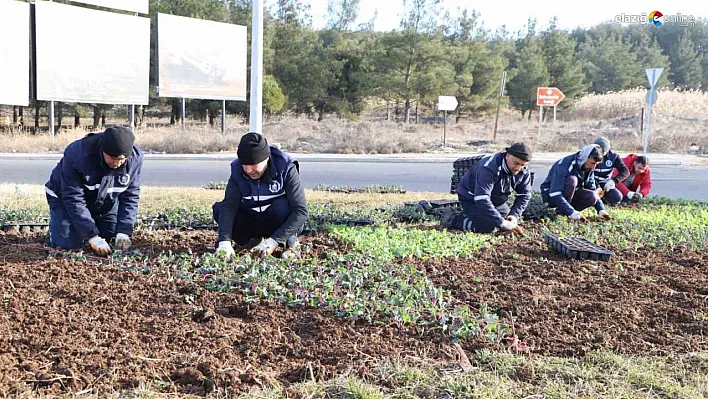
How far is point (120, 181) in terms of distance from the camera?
525 cm

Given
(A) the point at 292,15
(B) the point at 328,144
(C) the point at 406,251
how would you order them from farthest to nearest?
(A) the point at 292,15 < (B) the point at 328,144 < (C) the point at 406,251

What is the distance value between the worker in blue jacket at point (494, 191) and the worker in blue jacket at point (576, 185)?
0.83 metres

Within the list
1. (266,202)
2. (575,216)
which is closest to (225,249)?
(266,202)

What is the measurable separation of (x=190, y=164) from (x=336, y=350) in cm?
1570

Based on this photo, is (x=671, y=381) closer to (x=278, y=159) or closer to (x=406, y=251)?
(x=406, y=251)

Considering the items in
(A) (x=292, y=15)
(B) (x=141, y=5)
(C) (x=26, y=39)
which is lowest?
(C) (x=26, y=39)

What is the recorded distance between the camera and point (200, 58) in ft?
80.7

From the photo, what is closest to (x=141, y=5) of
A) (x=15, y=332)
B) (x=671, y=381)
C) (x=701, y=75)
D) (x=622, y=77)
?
(x=15, y=332)

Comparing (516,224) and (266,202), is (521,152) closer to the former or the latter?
(516,224)

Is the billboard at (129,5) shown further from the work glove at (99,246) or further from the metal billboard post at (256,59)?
the work glove at (99,246)

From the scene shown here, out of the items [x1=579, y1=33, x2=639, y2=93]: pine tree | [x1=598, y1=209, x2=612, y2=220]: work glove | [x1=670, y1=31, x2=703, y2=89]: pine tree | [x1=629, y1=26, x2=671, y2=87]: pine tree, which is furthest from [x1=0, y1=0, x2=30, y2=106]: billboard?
[x1=670, y1=31, x2=703, y2=89]: pine tree

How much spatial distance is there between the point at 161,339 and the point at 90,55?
21623 mm

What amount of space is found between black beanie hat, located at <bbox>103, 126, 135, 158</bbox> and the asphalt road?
813 centimetres

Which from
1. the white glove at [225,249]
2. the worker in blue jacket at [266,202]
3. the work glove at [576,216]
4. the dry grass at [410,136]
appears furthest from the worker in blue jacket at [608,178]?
the dry grass at [410,136]
